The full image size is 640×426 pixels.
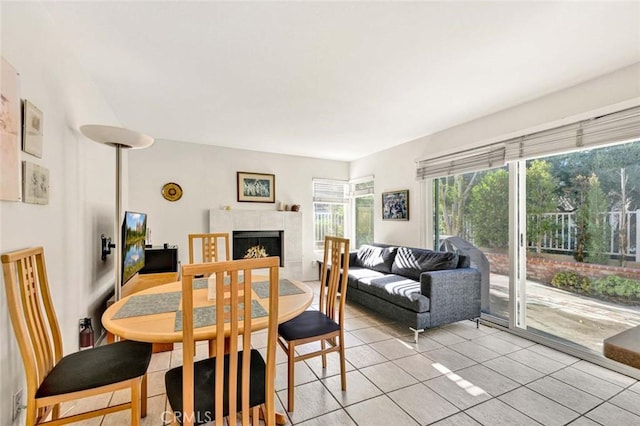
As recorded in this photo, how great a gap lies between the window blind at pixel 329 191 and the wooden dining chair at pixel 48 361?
4.40 metres

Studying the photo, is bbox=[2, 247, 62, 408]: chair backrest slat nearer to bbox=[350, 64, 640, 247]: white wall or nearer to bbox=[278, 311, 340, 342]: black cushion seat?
bbox=[278, 311, 340, 342]: black cushion seat

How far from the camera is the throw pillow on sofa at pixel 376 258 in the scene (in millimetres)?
4078

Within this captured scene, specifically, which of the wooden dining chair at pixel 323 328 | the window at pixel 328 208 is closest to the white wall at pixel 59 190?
the wooden dining chair at pixel 323 328

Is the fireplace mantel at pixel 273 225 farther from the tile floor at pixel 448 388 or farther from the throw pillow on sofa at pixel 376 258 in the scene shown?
the tile floor at pixel 448 388

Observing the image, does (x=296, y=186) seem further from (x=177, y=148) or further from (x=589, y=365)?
(x=589, y=365)

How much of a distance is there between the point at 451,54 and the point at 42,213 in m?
2.93

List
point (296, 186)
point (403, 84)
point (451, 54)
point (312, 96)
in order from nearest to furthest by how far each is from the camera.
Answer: point (451, 54) → point (403, 84) → point (312, 96) → point (296, 186)

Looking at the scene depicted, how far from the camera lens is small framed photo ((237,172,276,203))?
494cm

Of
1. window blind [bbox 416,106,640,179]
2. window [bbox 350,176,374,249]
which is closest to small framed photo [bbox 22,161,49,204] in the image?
window blind [bbox 416,106,640,179]

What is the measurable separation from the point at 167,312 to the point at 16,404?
0.83m

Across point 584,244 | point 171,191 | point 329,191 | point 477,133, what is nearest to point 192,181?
point 171,191

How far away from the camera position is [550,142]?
2676mm

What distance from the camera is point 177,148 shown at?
4484 mm

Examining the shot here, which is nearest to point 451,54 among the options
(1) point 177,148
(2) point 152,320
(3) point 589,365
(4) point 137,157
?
(2) point 152,320
